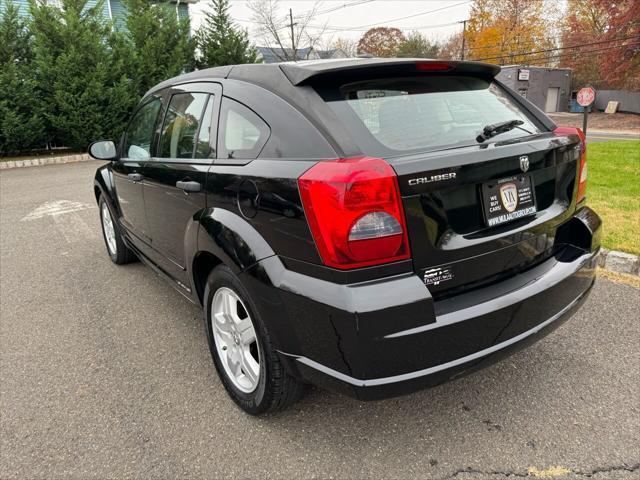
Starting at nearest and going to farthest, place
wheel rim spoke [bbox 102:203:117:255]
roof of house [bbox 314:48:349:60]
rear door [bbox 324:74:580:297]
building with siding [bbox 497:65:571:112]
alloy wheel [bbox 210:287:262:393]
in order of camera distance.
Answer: rear door [bbox 324:74:580:297]
alloy wheel [bbox 210:287:262:393]
wheel rim spoke [bbox 102:203:117:255]
roof of house [bbox 314:48:349:60]
building with siding [bbox 497:65:571:112]

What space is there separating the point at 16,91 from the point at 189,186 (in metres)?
12.7

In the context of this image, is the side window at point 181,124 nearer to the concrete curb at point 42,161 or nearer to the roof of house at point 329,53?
the concrete curb at point 42,161

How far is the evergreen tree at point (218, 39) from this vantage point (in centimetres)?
1756

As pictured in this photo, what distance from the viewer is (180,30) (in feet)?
53.1

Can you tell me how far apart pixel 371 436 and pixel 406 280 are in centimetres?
92

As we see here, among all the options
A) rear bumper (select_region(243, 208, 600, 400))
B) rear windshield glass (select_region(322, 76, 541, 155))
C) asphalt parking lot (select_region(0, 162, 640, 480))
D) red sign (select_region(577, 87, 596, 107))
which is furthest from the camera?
red sign (select_region(577, 87, 596, 107))

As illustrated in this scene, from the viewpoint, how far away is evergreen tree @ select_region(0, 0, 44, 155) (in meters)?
12.2

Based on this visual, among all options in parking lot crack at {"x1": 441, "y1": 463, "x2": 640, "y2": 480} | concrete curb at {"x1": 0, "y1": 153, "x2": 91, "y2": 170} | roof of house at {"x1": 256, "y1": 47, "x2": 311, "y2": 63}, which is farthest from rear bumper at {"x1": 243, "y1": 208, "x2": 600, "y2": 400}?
roof of house at {"x1": 256, "y1": 47, "x2": 311, "y2": 63}

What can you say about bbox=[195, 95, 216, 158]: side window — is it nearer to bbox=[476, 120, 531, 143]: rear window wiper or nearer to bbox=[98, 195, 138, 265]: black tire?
bbox=[476, 120, 531, 143]: rear window wiper

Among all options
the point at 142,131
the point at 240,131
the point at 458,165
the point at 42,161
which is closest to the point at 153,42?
the point at 42,161

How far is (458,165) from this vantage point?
1.83 meters

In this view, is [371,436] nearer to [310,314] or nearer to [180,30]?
[310,314]

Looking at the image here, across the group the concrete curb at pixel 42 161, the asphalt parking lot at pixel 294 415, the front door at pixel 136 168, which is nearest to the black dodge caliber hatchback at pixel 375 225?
the asphalt parking lot at pixel 294 415

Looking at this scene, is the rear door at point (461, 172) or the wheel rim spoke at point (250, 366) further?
the wheel rim spoke at point (250, 366)
